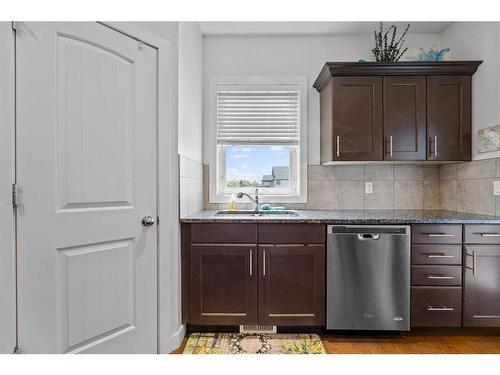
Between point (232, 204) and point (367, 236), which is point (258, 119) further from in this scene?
point (367, 236)

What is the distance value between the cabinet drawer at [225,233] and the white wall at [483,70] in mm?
1881

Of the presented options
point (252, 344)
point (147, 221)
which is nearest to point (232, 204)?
point (147, 221)

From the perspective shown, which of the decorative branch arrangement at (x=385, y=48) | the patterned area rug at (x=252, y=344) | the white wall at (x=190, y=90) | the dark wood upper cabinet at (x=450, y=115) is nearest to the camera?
the patterned area rug at (x=252, y=344)

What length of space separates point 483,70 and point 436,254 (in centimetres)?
149

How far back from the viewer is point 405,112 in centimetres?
238

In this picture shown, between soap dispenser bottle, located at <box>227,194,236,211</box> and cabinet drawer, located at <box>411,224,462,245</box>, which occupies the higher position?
soap dispenser bottle, located at <box>227,194,236,211</box>

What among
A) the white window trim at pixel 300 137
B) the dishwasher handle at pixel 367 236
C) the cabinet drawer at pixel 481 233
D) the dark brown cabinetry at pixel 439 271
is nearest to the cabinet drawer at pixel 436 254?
the dark brown cabinetry at pixel 439 271

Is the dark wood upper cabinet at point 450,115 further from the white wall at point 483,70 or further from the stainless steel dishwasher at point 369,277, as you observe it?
the stainless steel dishwasher at point 369,277

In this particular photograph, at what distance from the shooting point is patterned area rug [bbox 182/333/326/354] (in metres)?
2.01

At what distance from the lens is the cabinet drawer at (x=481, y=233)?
2059 mm

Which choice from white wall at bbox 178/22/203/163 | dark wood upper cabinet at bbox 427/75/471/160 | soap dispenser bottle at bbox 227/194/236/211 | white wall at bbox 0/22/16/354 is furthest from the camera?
soap dispenser bottle at bbox 227/194/236/211

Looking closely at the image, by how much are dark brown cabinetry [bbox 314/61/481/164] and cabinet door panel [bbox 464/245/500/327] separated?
30.7 inches

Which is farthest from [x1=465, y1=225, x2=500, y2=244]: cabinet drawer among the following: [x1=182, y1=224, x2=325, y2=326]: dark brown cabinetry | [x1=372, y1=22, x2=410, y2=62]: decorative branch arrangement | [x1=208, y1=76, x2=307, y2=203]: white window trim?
[x1=372, y1=22, x2=410, y2=62]: decorative branch arrangement

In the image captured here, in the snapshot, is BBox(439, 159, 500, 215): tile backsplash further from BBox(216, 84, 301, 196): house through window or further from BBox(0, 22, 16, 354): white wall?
BBox(0, 22, 16, 354): white wall
